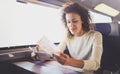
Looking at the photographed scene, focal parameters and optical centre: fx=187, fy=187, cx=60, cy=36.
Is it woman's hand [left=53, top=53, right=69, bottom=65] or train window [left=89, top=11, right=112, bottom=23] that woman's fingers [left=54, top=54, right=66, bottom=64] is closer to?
woman's hand [left=53, top=53, right=69, bottom=65]

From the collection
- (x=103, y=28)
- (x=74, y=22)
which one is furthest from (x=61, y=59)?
(x=103, y=28)

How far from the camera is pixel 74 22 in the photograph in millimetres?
1172

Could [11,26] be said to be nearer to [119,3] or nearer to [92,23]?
[92,23]

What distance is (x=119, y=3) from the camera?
1.35 metres

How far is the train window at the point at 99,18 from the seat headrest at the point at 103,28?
0.03 meters

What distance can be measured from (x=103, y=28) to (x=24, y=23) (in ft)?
2.20

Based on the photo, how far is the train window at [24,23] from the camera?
148cm

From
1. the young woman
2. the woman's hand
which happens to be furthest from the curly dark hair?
the woman's hand

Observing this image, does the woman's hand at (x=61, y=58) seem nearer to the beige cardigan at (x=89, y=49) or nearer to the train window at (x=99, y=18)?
the beige cardigan at (x=89, y=49)

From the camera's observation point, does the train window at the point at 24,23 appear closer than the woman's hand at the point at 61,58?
No

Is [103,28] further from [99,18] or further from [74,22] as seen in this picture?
[74,22]

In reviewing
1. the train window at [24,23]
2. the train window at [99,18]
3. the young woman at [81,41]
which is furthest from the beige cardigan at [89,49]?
the train window at [24,23]

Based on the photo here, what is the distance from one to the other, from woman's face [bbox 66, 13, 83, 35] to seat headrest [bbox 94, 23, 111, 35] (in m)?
0.11

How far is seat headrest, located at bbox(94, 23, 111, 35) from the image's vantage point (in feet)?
3.98
